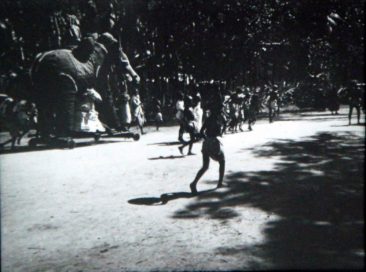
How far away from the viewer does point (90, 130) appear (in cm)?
1488

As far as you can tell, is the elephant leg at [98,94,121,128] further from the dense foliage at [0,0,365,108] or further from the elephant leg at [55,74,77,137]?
the dense foliage at [0,0,365,108]

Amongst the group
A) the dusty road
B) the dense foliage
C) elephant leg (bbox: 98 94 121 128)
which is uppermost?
the dense foliage

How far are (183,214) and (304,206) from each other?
1.79 metres

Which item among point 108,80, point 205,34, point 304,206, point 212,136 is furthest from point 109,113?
point 304,206

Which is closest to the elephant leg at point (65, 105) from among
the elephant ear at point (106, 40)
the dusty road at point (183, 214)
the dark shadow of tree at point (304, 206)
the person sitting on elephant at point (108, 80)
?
the person sitting on elephant at point (108, 80)

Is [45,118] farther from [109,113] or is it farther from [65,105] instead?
[109,113]

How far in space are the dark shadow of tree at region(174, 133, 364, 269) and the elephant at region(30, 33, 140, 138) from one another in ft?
23.6

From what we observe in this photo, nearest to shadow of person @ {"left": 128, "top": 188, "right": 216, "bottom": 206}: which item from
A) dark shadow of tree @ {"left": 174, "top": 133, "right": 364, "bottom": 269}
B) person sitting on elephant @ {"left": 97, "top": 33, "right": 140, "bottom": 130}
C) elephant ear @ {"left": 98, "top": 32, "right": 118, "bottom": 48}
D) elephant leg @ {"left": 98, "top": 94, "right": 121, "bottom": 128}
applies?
dark shadow of tree @ {"left": 174, "top": 133, "right": 364, "bottom": 269}

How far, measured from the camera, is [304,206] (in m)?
6.04

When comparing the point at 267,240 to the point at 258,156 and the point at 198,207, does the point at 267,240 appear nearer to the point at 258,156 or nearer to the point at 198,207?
the point at 198,207

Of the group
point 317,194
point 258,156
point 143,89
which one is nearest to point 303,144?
point 258,156

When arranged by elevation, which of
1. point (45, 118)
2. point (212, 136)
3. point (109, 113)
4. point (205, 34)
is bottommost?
point (212, 136)

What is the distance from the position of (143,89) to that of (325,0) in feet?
73.4

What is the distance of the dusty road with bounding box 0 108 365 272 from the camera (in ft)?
14.7
